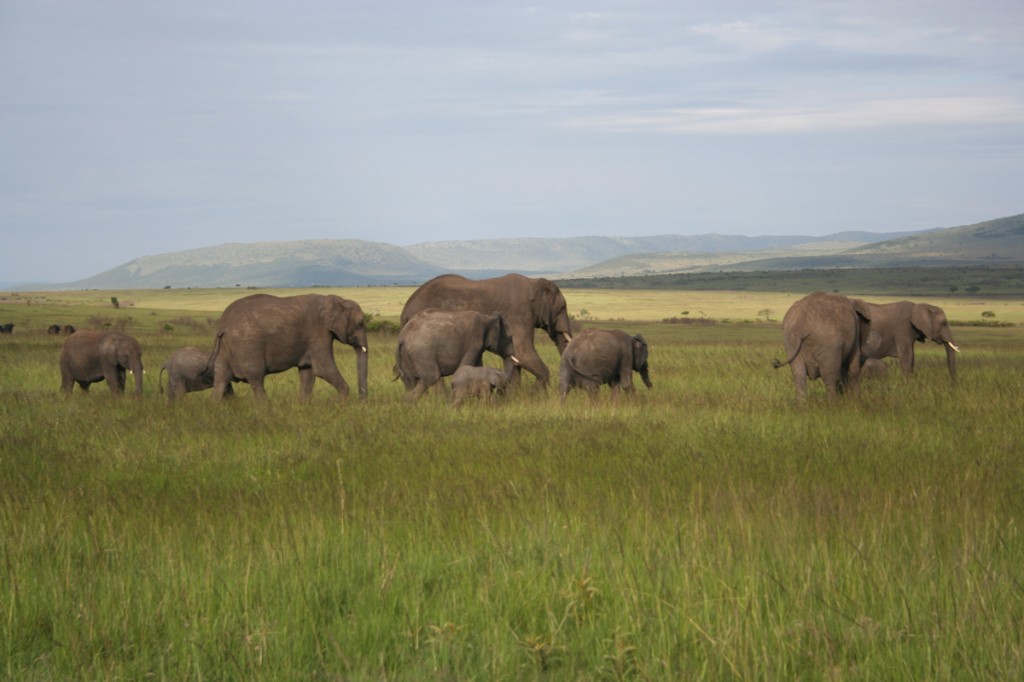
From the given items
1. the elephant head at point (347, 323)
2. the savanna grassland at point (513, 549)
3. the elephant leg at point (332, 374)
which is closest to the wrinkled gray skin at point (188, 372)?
the elephant leg at point (332, 374)

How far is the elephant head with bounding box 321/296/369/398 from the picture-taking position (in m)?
16.7

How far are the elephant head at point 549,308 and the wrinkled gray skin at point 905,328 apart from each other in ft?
23.1

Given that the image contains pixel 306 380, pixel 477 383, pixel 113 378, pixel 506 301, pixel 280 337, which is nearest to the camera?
pixel 477 383

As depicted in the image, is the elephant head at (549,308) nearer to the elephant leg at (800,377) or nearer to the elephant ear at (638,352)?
the elephant ear at (638,352)

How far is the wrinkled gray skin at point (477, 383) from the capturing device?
15409 millimetres

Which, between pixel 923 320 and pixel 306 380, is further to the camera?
pixel 923 320

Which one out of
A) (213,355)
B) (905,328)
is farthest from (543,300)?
(905,328)

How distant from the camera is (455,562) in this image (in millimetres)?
6141

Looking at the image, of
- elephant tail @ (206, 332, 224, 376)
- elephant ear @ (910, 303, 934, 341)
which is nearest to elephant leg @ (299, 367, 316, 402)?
elephant tail @ (206, 332, 224, 376)

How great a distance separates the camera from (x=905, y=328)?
75.8ft

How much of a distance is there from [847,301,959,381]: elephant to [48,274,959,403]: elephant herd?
6269 millimetres

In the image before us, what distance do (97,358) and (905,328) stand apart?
53.9 feet

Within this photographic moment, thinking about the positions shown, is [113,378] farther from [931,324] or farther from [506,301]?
[931,324]

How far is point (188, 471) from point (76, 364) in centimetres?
912
